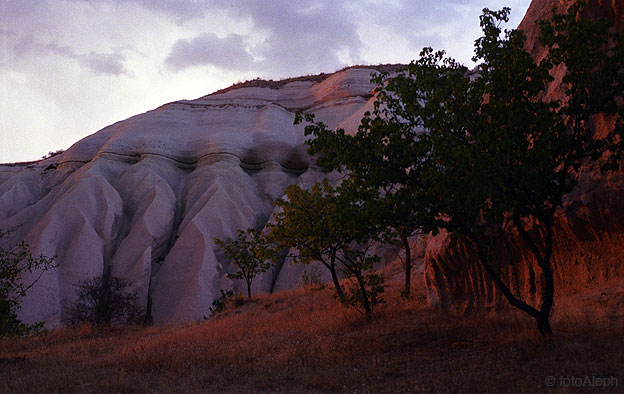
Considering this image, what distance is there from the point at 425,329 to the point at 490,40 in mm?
6609

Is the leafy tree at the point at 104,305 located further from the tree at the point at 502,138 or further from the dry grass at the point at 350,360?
the tree at the point at 502,138

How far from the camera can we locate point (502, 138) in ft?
27.6

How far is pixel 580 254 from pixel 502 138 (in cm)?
383

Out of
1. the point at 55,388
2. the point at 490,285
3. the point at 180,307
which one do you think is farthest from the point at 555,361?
the point at 180,307

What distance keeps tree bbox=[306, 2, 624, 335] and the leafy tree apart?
20.3 meters

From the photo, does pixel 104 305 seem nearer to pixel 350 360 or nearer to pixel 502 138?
pixel 350 360

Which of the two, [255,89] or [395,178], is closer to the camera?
[395,178]

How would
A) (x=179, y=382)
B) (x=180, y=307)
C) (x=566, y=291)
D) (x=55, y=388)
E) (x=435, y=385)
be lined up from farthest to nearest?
(x=180, y=307) → (x=566, y=291) → (x=179, y=382) → (x=55, y=388) → (x=435, y=385)

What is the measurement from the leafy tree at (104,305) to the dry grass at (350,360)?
1030 centimetres

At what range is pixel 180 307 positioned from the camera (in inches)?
1088

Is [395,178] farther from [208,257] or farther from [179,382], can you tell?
[208,257]

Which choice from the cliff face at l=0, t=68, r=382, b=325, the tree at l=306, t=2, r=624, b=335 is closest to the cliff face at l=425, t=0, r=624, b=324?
the tree at l=306, t=2, r=624, b=335

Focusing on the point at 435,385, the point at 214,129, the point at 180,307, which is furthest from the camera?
the point at 214,129

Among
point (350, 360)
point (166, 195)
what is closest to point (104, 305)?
point (166, 195)
